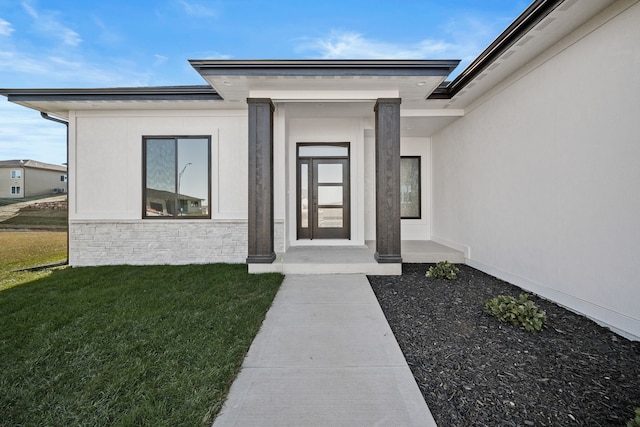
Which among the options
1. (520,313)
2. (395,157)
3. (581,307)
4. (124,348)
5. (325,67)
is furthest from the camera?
(395,157)

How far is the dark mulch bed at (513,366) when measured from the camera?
1.66 meters

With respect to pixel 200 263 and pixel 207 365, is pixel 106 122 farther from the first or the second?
Result: pixel 207 365

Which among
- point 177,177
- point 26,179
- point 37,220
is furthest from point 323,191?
point 26,179

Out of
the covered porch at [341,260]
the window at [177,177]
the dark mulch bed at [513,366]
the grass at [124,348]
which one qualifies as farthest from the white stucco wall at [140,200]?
the dark mulch bed at [513,366]

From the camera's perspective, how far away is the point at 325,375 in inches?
79.2

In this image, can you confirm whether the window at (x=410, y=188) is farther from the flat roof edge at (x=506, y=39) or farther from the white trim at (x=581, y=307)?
the white trim at (x=581, y=307)

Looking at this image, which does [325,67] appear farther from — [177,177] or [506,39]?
[177,177]

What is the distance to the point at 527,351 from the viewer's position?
93.8 inches

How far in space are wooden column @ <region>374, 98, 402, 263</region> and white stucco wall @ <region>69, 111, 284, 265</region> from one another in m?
2.25

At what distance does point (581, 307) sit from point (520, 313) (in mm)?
1016

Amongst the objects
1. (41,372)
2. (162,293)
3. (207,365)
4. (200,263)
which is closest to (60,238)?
(200,263)

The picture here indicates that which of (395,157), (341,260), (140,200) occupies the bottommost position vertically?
(341,260)

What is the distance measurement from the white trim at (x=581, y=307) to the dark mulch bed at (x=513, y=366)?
0.28ft

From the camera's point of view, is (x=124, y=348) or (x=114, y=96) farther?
(x=114, y=96)
